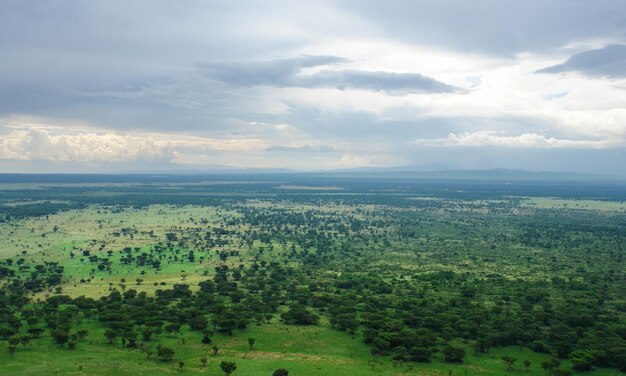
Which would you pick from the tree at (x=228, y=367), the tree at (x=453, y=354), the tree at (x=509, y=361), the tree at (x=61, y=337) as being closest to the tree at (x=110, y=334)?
the tree at (x=61, y=337)

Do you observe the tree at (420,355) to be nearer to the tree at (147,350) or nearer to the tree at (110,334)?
the tree at (147,350)

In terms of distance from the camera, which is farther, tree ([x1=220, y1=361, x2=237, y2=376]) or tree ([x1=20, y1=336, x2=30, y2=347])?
tree ([x1=20, y1=336, x2=30, y2=347])

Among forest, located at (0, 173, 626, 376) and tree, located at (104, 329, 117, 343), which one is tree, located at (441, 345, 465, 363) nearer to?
forest, located at (0, 173, 626, 376)

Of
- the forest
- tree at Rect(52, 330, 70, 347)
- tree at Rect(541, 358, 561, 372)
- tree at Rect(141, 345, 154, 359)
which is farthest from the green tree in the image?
tree at Rect(541, 358, 561, 372)

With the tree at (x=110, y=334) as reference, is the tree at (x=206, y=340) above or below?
below

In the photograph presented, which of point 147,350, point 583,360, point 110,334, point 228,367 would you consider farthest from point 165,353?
point 583,360
